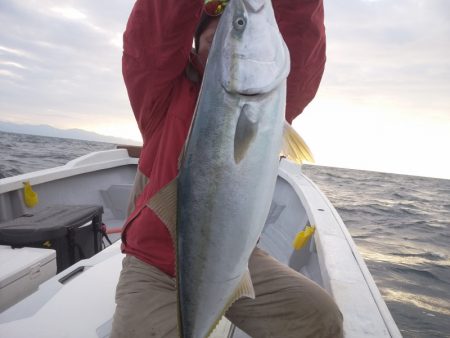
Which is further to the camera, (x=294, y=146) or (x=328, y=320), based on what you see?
(x=328, y=320)

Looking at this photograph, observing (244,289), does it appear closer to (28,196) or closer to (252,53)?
(252,53)

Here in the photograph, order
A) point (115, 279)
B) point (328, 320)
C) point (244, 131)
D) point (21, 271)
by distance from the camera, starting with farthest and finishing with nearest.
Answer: point (115, 279) < point (21, 271) < point (328, 320) < point (244, 131)

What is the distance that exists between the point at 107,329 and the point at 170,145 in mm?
1277

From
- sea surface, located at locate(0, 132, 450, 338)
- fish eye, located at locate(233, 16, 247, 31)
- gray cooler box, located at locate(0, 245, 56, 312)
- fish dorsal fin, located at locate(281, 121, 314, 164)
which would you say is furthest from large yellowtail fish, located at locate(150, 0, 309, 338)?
sea surface, located at locate(0, 132, 450, 338)

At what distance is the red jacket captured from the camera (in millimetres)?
2092

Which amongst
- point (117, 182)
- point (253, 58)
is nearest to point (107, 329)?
point (253, 58)

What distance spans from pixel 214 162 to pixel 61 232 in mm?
2416

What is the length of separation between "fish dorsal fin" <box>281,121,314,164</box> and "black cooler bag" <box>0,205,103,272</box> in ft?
8.31

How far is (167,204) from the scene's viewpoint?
5.96 ft

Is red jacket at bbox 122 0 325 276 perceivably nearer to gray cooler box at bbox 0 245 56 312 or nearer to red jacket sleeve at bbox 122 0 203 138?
red jacket sleeve at bbox 122 0 203 138

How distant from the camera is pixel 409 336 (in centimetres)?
446

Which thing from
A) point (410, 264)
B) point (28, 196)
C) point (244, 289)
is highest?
point (244, 289)

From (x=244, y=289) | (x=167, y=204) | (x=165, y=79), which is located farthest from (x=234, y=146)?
(x=165, y=79)

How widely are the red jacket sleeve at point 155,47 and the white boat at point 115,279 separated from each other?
4.66 ft
